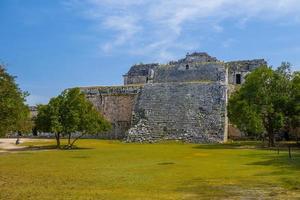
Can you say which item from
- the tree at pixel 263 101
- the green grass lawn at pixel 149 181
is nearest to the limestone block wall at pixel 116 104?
the tree at pixel 263 101

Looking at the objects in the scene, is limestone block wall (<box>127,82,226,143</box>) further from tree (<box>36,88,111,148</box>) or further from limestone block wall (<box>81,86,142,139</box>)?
tree (<box>36,88,111,148</box>)

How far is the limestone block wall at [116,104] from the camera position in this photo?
45500 millimetres

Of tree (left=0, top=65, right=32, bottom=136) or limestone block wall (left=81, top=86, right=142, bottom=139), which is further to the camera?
limestone block wall (left=81, top=86, right=142, bottom=139)

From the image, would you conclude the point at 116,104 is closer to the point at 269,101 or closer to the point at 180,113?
the point at 180,113

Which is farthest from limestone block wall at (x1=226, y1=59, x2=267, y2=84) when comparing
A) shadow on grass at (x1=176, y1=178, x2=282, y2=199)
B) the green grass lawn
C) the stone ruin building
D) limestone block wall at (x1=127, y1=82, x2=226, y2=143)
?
shadow on grass at (x1=176, y1=178, x2=282, y2=199)

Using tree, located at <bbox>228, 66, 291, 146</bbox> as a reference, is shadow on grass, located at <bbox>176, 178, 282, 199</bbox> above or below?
below

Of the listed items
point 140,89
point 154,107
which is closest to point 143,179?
point 154,107

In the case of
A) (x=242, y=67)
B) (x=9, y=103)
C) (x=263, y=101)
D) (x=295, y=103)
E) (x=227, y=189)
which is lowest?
(x=227, y=189)

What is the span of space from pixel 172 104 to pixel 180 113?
50.5 inches

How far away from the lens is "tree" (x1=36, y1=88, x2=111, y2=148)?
31719mm

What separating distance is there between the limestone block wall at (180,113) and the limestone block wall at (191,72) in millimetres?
3338

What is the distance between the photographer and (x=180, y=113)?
40875 millimetres

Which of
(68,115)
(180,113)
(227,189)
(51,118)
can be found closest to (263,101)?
(180,113)

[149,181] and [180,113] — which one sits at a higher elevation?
[180,113]
